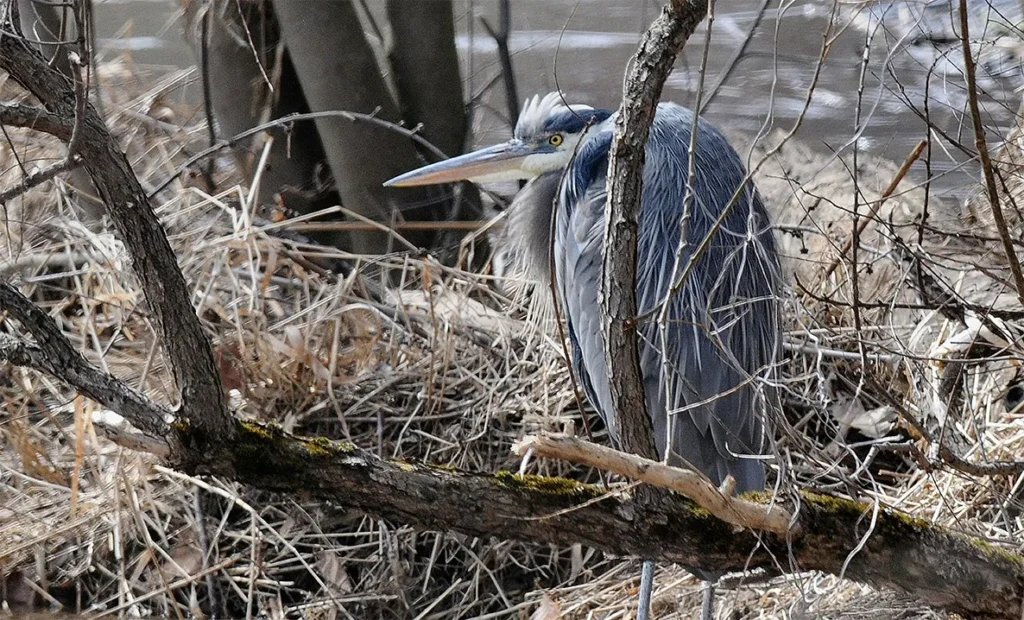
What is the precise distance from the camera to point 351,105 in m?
2.85

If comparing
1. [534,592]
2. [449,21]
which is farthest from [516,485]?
[449,21]

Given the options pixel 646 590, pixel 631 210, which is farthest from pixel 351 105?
pixel 631 210

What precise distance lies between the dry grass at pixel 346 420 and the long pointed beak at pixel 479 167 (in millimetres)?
277

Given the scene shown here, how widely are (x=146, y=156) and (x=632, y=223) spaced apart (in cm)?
259

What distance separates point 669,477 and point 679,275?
2.82ft

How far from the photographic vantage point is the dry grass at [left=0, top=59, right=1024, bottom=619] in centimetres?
225

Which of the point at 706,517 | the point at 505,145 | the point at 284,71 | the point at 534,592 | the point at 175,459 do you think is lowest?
the point at 534,592

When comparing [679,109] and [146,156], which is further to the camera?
[146,156]

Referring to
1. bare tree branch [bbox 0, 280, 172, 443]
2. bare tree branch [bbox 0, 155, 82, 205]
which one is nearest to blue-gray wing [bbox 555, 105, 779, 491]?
bare tree branch [bbox 0, 280, 172, 443]

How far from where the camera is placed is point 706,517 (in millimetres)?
1394

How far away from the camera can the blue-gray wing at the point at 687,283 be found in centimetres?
203

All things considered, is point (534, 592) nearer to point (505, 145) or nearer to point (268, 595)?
point (268, 595)

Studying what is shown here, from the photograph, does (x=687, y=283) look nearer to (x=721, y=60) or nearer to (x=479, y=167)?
(x=479, y=167)

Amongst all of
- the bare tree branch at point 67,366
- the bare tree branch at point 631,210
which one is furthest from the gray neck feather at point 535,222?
the bare tree branch at point 67,366
